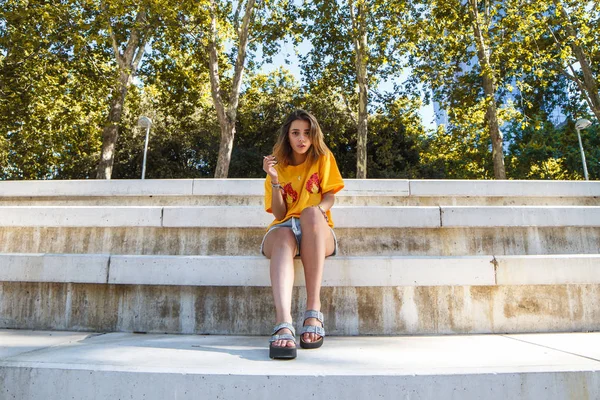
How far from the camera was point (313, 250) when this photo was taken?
2.94 m

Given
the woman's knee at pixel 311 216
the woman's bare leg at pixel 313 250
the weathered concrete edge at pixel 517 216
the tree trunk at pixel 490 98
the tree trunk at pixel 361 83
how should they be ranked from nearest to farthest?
the woman's bare leg at pixel 313 250 → the woman's knee at pixel 311 216 → the weathered concrete edge at pixel 517 216 → the tree trunk at pixel 490 98 → the tree trunk at pixel 361 83

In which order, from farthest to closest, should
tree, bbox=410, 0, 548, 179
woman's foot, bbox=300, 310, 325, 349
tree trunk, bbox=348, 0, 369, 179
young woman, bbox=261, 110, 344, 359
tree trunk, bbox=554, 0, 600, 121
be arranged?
tree trunk, bbox=554, 0, 600, 121
tree trunk, bbox=348, 0, 369, 179
tree, bbox=410, 0, 548, 179
young woman, bbox=261, 110, 344, 359
woman's foot, bbox=300, 310, 325, 349

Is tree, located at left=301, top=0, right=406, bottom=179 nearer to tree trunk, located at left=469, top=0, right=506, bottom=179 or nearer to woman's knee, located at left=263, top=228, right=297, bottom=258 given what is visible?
tree trunk, located at left=469, top=0, right=506, bottom=179

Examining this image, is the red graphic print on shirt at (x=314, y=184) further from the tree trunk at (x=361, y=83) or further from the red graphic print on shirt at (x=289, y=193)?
the tree trunk at (x=361, y=83)

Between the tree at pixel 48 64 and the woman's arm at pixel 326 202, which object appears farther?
the tree at pixel 48 64

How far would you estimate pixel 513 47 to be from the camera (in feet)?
48.9

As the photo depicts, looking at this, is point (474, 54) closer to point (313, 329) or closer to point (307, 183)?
point (307, 183)

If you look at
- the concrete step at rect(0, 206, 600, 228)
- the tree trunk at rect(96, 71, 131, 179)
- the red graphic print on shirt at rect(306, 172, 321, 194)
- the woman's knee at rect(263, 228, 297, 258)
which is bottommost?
the woman's knee at rect(263, 228, 297, 258)

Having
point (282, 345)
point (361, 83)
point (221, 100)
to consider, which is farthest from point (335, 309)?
point (361, 83)

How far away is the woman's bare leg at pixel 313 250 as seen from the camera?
2.88 metres

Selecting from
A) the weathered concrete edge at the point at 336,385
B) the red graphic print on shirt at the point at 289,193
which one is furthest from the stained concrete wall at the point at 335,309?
the weathered concrete edge at the point at 336,385

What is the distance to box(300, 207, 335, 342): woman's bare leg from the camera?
288 centimetres

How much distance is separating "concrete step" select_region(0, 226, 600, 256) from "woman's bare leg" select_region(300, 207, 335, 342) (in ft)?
2.95

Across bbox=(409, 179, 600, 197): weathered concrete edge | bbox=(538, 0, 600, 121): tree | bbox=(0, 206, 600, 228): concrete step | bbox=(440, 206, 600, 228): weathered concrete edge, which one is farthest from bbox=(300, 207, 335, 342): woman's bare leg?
bbox=(538, 0, 600, 121): tree
